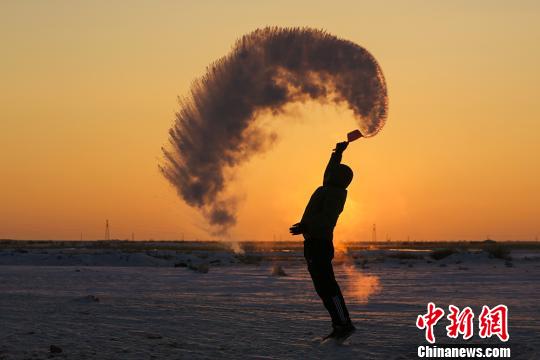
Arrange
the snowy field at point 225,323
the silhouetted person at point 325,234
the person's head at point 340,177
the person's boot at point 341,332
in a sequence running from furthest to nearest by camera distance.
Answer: the person's head at point 340,177 → the silhouetted person at point 325,234 → the person's boot at point 341,332 → the snowy field at point 225,323

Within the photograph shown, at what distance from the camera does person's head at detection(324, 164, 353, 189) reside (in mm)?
11368

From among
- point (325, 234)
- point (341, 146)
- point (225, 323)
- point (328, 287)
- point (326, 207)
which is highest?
point (341, 146)

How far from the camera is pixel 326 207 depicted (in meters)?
11.3

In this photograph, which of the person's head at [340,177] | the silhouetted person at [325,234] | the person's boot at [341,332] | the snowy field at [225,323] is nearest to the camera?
the snowy field at [225,323]

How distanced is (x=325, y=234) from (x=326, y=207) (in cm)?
37

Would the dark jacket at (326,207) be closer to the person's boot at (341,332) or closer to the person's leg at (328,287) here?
the person's leg at (328,287)

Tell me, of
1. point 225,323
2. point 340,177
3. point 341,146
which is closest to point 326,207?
point 340,177

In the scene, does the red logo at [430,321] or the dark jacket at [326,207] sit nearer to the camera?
the red logo at [430,321]

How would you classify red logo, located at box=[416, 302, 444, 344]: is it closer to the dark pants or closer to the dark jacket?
the dark pants

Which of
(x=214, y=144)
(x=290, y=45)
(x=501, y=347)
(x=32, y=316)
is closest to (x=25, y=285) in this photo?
(x=32, y=316)

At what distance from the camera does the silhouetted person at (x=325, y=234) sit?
11.2 metres

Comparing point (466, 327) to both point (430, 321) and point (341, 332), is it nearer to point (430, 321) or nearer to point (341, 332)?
point (430, 321)

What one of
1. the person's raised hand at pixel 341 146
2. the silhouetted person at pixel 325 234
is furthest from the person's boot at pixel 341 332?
the person's raised hand at pixel 341 146

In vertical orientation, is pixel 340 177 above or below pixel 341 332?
above
